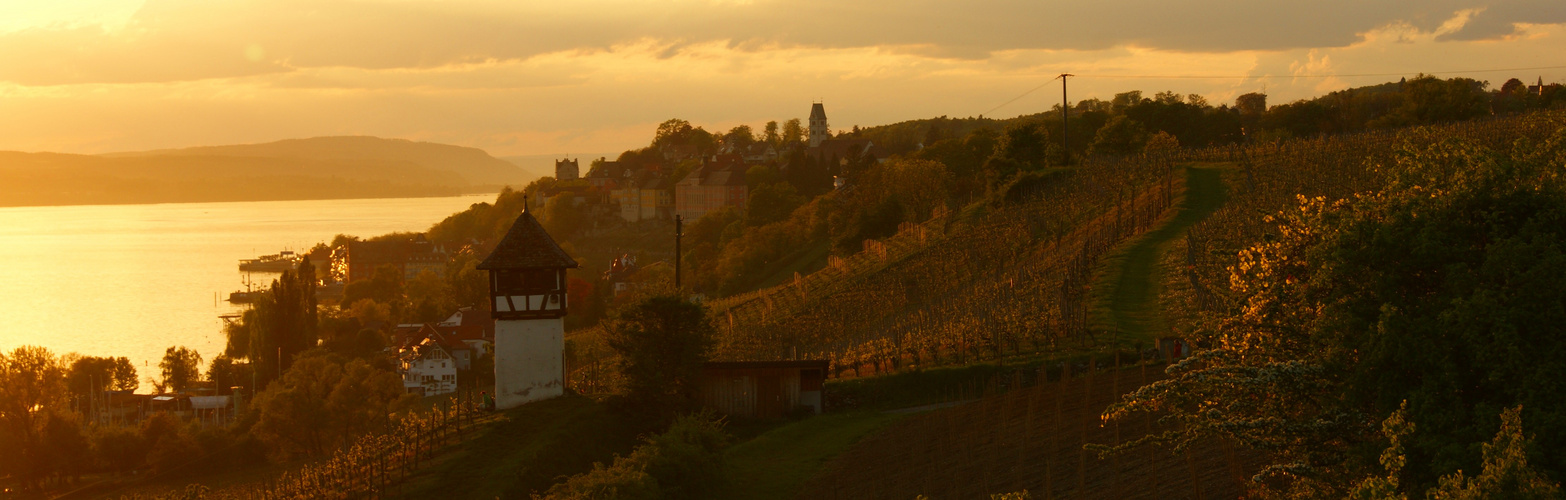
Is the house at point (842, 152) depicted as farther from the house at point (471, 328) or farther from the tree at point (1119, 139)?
the house at point (471, 328)

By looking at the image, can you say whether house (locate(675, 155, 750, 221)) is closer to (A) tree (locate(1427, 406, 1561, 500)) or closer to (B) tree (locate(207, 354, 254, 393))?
(B) tree (locate(207, 354, 254, 393))

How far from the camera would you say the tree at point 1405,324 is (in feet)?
39.5

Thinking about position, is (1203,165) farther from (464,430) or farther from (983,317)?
(464,430)

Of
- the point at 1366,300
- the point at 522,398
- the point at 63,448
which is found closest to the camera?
the point at 1366,300

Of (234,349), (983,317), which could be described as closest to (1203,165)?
(983,317)

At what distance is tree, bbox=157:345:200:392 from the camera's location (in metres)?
88.8

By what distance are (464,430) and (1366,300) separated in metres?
20.3

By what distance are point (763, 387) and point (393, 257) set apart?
141944 millimetres

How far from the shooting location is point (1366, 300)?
13680 millimetres

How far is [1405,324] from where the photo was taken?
42.0 ft

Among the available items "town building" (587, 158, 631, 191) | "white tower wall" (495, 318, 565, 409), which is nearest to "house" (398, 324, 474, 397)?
"white tower wall" (495, 318, 565, 409)

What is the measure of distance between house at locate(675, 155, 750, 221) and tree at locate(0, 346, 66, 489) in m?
98.4

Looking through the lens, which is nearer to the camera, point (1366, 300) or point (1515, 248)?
point (1515, 248)

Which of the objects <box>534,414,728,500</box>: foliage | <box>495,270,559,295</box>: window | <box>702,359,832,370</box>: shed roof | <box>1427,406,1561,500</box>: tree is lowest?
<box>534,414,728,500</box>: foliage
